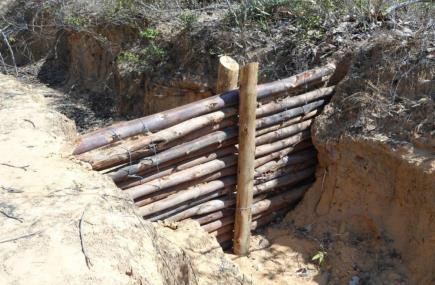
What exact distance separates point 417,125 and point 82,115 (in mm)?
4963

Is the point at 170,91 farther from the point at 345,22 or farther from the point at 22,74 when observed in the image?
the point at 22,74

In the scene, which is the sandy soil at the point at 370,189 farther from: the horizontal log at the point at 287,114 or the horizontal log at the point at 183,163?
the horizontal log at the point at 183,163

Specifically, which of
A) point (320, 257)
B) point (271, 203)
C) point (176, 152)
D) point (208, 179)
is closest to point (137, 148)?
point (176, 152)

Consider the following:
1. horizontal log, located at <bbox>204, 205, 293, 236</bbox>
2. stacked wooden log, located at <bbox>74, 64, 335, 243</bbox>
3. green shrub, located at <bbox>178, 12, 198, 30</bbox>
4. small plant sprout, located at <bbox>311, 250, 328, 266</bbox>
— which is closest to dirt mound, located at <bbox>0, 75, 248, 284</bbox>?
stacked wooden log, located at <bbox>74, 64, 335, 243</bbox>

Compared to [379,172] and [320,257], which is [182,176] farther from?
[379,172]

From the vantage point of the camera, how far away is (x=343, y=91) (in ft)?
15.7

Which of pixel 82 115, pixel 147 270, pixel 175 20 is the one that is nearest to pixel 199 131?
pixel 147 270

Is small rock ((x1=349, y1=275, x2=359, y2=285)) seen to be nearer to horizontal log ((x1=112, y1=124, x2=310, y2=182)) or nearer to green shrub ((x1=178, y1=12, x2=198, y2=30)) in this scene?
horizontal log ((x1=112, y1=124, x2=310, y2=182))

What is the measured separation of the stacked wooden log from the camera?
364 cm

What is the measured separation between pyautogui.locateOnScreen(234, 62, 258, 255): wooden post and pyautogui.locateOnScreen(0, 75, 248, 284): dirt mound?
89cm

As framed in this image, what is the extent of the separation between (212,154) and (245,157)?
0.89 feet

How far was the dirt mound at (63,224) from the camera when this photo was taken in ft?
7.20

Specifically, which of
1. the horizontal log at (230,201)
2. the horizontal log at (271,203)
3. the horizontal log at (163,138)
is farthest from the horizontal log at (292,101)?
the horizontal log at (271,203)

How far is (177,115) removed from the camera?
3.87m
